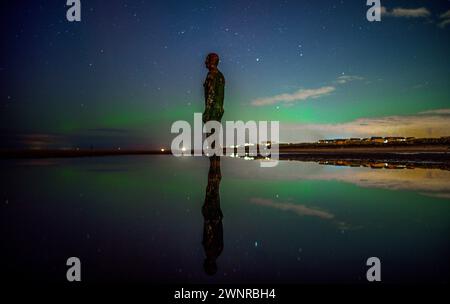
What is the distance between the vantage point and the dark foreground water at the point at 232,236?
193 cm

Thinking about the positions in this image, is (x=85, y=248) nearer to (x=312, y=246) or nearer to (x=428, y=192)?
(x=312, y=246)

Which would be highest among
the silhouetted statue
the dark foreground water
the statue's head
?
the statue's head

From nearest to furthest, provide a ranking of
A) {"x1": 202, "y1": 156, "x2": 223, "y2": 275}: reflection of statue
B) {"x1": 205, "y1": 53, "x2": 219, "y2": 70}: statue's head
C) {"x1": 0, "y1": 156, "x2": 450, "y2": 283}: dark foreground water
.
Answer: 1. {"x1": 0, "y1": 156, "x2": 450, "y2": 283}: dark foreground water
2. {"x1": 202, "y1": 156, "x2": 223, "y2": 275}: reflection of statue
3. {"x1": 205, "y1": 53, "x2": 219, "y2": 70}: statue's head

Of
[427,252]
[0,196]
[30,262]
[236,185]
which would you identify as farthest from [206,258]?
[0,196]

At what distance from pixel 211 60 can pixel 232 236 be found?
16.6m

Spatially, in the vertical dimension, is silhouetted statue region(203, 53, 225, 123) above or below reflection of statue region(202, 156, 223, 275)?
above

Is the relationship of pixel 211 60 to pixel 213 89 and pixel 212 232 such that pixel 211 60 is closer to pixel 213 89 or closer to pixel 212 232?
pixel 213 89

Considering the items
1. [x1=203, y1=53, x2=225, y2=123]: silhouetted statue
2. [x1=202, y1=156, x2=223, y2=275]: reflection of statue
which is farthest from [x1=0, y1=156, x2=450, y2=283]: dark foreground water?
[x1=203, y1=53, x2=225, y2=123]: silhouetted statue

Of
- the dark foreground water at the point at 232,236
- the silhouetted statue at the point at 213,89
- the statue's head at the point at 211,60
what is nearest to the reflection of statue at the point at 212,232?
the dark foreground water at the point at 232,236

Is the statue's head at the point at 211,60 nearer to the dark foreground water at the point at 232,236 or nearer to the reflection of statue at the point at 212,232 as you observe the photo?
the dark foreground water at the point at 232,236

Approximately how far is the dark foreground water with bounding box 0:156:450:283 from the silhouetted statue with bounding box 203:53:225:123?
13783 millimetres

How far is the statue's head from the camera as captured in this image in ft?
59.1

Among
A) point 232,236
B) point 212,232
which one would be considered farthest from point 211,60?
point 232,236

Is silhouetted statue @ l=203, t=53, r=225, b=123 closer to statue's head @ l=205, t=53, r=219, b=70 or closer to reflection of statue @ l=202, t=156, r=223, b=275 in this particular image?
statue's head @ l=205, t=53, r=219, b=70
